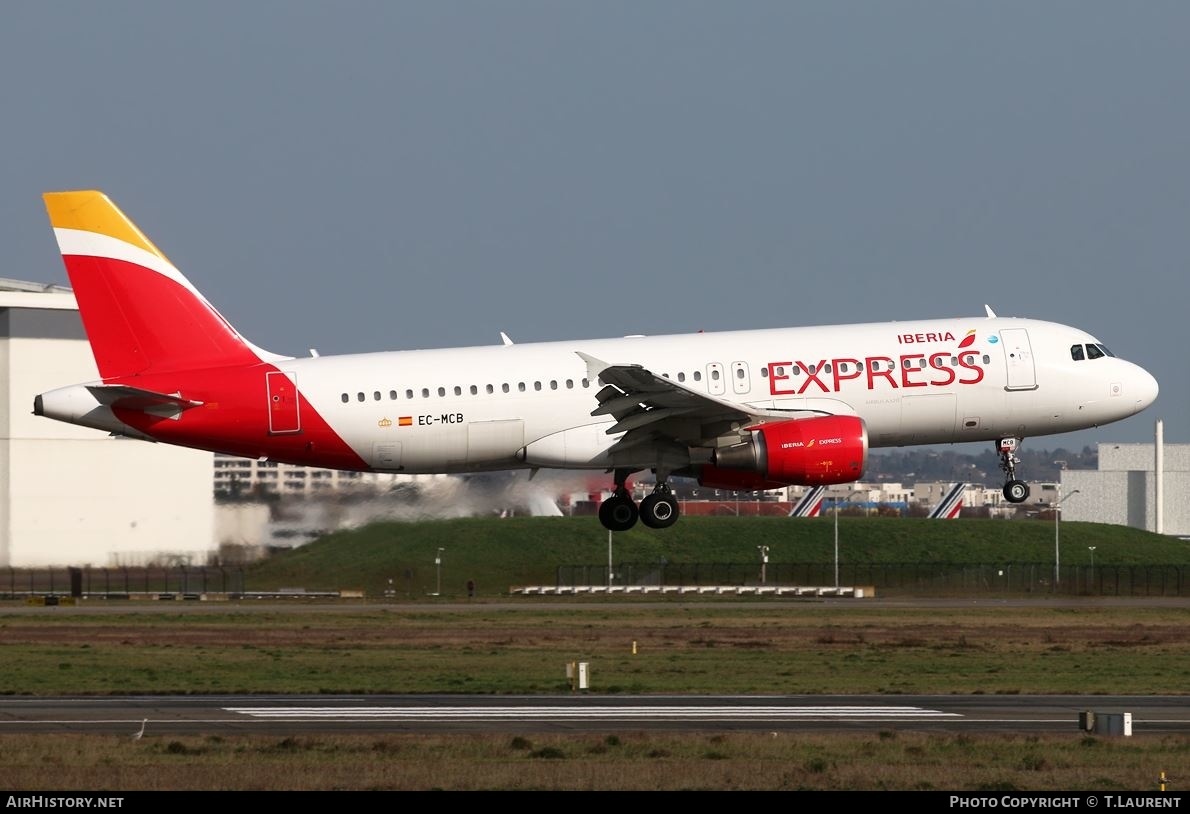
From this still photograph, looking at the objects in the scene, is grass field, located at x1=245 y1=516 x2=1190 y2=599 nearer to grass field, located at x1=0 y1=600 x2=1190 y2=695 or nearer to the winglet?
grass field, located at x1=0 y1=600 x2=1190 y2=695

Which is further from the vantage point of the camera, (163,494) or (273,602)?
(163,494)

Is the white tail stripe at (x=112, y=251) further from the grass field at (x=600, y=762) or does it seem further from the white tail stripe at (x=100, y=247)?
the grass field at (x=600, y=762)

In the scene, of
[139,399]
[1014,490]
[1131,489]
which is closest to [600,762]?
[139,399]

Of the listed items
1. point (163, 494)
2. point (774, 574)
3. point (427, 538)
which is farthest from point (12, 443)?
point (774, 574)

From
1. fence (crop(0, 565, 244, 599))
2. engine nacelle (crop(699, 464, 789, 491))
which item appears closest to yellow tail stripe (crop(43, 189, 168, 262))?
engine nacelle (crop(699, 464, 789, 491))

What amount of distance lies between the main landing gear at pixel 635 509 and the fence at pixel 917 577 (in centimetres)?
4865

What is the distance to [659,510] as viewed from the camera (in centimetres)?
4472

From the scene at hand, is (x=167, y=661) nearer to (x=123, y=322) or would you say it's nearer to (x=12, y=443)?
(x=123, y=322)

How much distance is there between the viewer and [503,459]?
4431 cm

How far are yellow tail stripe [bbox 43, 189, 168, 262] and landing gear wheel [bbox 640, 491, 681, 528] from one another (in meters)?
13.8

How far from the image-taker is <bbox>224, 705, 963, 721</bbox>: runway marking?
35938mm
